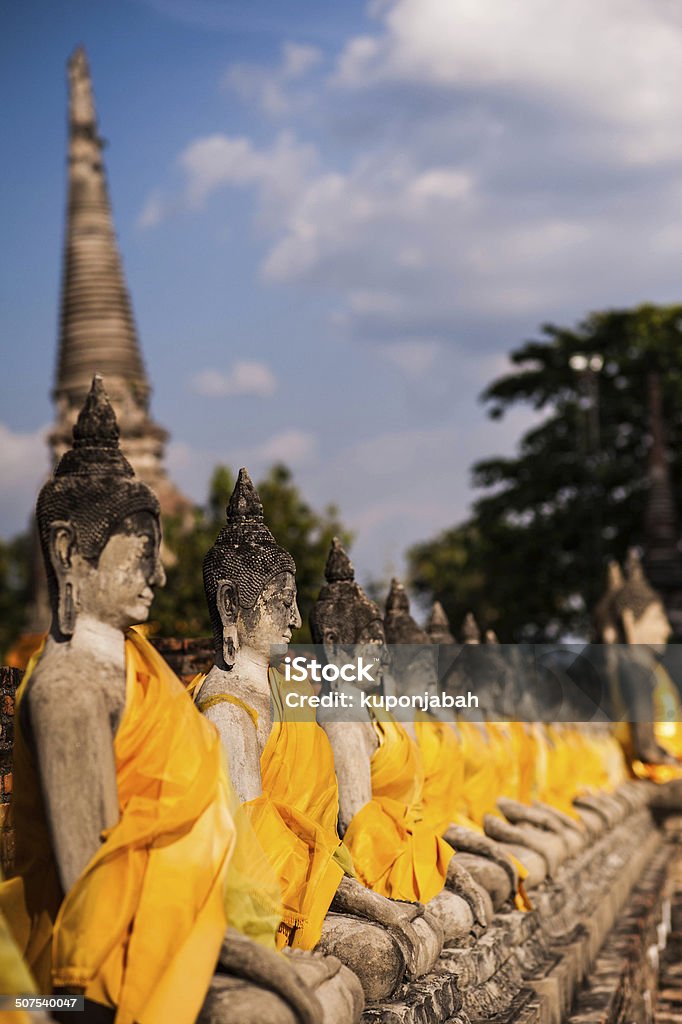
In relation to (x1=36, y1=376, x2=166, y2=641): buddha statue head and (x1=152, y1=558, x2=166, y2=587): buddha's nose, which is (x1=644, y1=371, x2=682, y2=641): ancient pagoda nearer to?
(x1=152, y1=558, x2=166, y2=587): buddha's nose

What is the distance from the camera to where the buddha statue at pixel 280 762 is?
526 centimetres

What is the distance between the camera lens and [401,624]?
8.88m

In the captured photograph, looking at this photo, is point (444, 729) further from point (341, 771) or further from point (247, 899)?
point (247, 899)

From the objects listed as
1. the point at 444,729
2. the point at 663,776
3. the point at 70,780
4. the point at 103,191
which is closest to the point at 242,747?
the point at 70,780

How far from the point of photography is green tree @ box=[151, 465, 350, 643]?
18.5 metres

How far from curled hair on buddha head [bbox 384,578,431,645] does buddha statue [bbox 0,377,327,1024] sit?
4479 millimetres

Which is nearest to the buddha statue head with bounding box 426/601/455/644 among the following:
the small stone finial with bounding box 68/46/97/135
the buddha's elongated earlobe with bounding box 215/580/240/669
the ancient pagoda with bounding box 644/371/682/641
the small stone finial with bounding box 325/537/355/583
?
the small stone finial with bounding box 325/537/355/583

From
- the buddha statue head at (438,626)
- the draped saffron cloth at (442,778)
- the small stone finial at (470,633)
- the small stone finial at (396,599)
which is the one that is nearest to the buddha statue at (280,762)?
the draped saffron cloth at (442,778)

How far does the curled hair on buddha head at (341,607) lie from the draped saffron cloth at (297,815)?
123 centimetres

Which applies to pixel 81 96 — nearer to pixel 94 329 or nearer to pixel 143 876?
pixel 94 329

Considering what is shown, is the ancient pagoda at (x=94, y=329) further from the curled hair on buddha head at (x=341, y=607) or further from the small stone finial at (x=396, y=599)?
the curled hair on buddha head at (x=341, y=607)

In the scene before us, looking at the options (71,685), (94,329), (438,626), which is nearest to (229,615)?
(71,685)

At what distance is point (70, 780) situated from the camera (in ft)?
13.1

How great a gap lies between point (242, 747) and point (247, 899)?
3.01 feet
